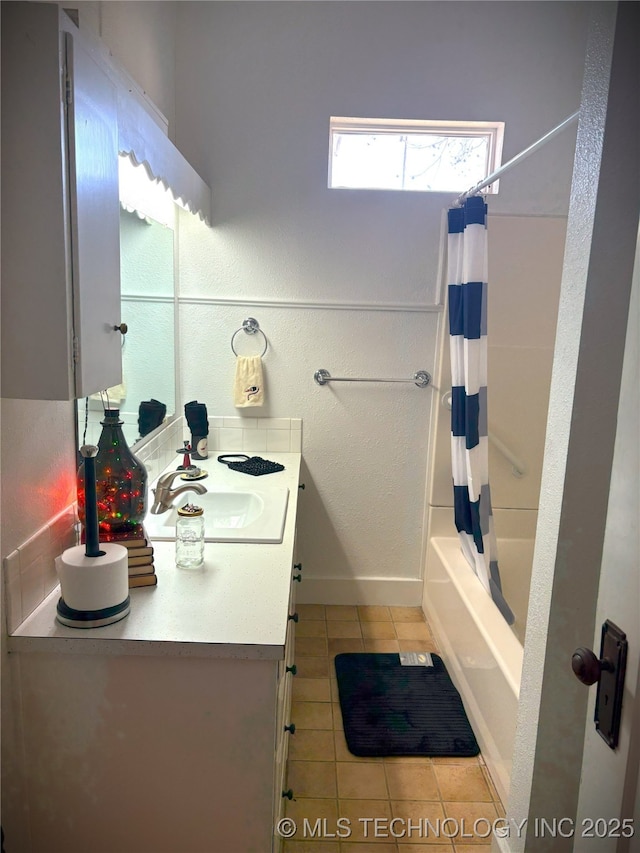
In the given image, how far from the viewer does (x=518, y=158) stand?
6.48 ft

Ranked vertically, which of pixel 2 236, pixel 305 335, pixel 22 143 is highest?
pixel 22 143

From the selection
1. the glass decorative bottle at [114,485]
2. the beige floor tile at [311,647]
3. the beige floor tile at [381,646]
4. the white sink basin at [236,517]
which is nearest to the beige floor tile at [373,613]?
the beige floor tile at [381,646]

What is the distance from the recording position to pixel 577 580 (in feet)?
4.16

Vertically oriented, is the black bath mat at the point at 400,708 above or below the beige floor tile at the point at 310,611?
below

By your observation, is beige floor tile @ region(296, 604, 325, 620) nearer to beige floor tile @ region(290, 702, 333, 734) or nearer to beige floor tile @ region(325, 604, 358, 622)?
beige floor tile @ region(325, 604, 358, 622)

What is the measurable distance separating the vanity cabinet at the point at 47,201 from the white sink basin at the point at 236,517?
0.78 meters

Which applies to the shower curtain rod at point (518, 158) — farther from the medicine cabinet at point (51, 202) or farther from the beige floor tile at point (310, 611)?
the beige floor tile at point (310, 611)

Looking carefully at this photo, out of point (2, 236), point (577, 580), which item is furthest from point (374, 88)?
point (577, 580)

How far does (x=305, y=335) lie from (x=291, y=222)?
0.51 metres

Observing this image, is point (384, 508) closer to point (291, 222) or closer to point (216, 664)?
point (291, 222)

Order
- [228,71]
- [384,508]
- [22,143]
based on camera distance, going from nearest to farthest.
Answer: [22,143]
[228,71]
[384,508]

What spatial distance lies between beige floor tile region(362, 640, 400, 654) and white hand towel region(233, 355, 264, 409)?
121cm

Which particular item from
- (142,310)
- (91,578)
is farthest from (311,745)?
(142,310)

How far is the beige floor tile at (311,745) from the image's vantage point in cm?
207
